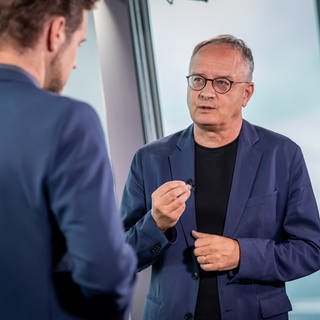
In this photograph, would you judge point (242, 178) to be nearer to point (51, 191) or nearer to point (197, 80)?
point (197, 80)

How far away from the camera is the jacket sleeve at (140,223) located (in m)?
1.68

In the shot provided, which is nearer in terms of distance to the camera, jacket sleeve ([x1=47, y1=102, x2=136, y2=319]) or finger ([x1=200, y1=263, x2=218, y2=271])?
jacket sleeve ([x1=47, y1=102, x2=136, y2=319])

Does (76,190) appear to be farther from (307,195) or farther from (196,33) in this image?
(196,33)

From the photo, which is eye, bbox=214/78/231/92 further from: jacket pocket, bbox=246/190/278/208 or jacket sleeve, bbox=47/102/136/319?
jacket sleeve, bbox=47/102/136/319

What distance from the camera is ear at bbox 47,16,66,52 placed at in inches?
37.6

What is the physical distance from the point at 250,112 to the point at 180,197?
1337 mm

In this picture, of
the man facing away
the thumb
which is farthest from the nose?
the man facing away

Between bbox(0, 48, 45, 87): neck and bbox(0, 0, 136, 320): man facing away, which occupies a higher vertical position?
bbox(0, 48, 45, 87): neck

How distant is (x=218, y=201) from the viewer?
178 centimetres

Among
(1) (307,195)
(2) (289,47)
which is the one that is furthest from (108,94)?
(1) (307,195)

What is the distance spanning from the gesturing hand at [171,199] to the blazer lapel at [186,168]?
171 mm

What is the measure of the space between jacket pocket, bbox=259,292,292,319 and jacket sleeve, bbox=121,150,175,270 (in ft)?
1.16

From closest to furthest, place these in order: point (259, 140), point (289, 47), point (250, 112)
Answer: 1. point (259, 140)
2. point (289, 47)
3. point (250, 112)

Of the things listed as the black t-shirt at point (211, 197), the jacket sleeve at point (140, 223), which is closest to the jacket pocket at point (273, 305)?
the black t-shirt at point (211, 197)
